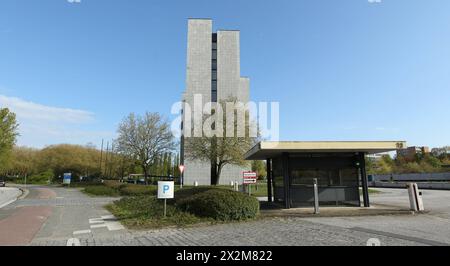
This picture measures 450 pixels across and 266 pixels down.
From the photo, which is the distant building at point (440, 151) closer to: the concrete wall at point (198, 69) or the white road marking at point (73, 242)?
the concrete wall at point (198, 69)

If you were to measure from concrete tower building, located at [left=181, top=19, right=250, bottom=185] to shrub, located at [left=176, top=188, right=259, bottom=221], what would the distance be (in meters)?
41.8

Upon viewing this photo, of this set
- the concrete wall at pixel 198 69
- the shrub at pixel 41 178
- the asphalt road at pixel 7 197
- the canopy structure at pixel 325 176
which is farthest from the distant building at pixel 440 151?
the shrub at pixel 41 178

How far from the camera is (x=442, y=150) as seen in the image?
81.0m

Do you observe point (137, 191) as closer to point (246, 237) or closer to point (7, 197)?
point (7, 197)

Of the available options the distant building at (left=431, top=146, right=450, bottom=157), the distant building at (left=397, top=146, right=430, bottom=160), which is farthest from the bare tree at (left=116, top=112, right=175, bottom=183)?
the distant building at (left=431, top=146, right=450, bottom=157)

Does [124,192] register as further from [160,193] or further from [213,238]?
[213,238]

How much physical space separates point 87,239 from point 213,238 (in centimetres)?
334

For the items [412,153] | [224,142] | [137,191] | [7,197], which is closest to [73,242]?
[137,191]

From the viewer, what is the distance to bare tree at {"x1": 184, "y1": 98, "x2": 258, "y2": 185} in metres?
30.4

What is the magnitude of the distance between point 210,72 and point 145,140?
692 inches

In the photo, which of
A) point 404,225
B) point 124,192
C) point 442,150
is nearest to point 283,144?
point 404,225

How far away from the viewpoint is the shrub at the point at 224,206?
36.7 ft

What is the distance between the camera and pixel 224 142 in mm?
30453

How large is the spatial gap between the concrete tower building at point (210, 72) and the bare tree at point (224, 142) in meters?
21.2
